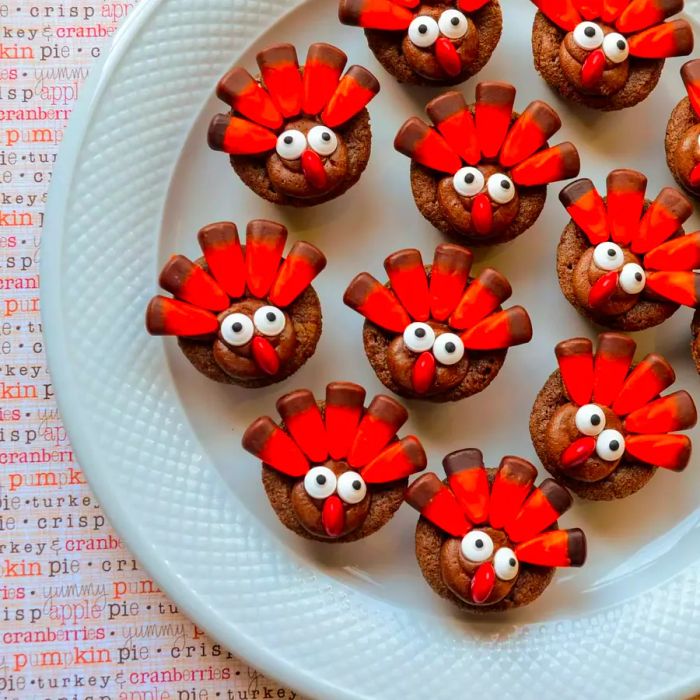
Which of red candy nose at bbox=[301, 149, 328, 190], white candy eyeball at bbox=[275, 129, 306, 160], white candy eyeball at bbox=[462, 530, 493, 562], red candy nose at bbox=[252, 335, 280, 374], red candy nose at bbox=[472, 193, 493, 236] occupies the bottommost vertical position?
white candy eyeball at bbox=[462, 530, 493, 562]

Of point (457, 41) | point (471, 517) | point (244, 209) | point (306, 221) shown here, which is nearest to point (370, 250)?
point (306, 221)

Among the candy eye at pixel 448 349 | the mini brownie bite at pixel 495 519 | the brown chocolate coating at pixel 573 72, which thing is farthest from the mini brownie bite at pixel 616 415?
the brown chocolate coating at pixel 573 72

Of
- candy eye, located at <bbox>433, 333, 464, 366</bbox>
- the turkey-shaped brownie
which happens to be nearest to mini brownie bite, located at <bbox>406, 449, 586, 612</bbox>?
candy eye, located at <bbox>433, 333, 464, 366</bbox>

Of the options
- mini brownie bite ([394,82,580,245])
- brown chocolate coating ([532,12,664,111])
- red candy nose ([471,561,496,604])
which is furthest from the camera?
brown chocolate coating ([532,12,664,111])

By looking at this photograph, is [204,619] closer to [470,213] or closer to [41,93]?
[470,213]

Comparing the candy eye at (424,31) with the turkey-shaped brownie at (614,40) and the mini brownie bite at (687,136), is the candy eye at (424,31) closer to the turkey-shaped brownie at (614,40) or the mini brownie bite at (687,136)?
the turkey-shaped brownie at (614,40)

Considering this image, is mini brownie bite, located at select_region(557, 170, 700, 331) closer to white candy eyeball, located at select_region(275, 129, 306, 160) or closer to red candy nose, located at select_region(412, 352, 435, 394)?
red candy nose, located at select_region(412, 352, 435, 394)

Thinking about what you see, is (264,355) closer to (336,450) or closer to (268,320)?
(268,320)
